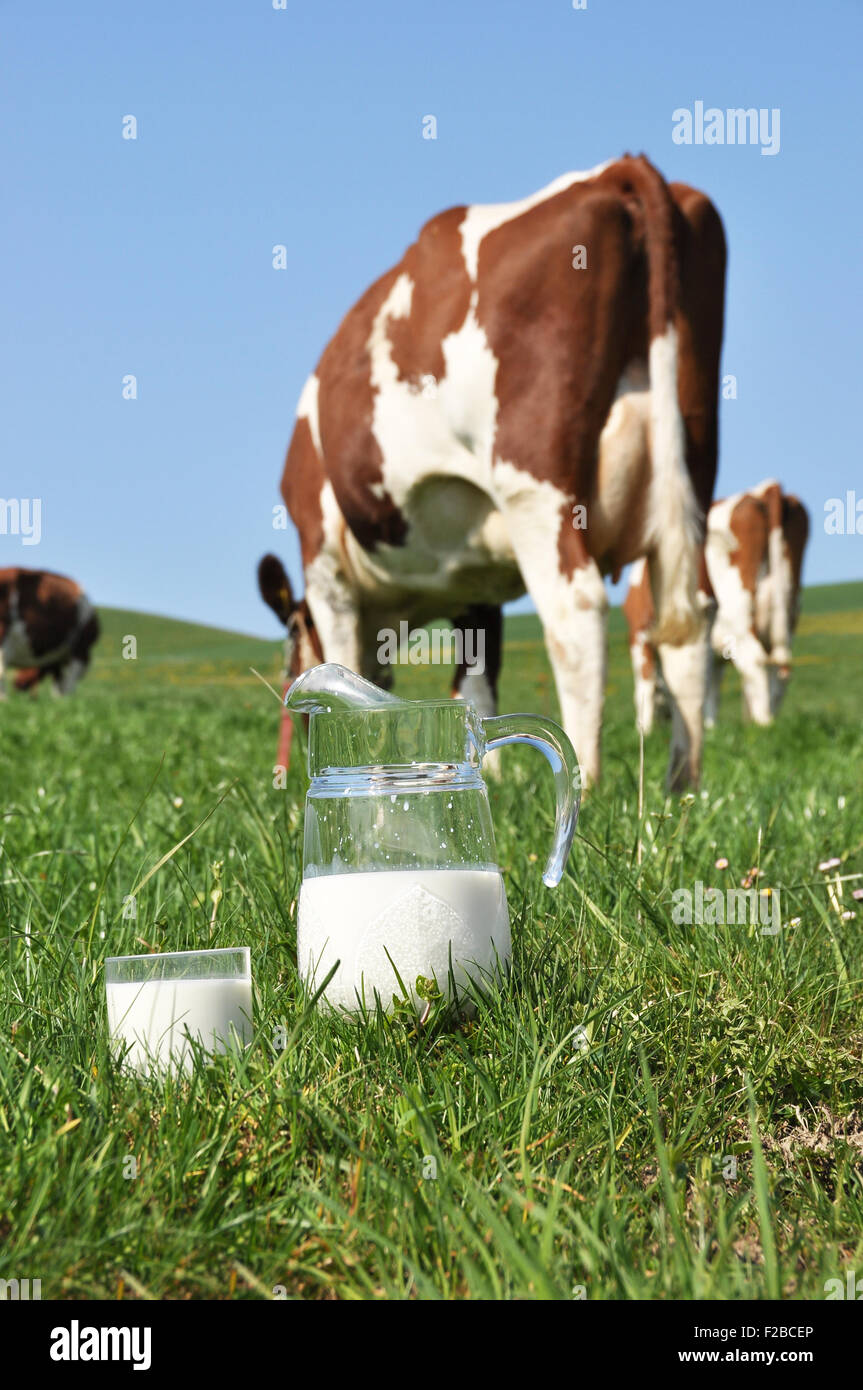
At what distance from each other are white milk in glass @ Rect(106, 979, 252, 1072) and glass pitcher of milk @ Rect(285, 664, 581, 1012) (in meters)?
0.18

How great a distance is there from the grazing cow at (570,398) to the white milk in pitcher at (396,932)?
241cm

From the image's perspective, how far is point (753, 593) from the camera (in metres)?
Answer: 14.6

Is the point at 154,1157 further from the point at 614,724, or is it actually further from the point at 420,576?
the point at 614,724

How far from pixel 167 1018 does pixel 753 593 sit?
528 inches

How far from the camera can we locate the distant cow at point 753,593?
14.1 metres

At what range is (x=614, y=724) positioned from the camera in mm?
8867

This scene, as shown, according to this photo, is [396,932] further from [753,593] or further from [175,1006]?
[753,593]

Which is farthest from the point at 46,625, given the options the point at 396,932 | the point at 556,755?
the point at 396,932

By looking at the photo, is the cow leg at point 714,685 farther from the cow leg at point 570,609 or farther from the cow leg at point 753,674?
the cow leg at point 570,609

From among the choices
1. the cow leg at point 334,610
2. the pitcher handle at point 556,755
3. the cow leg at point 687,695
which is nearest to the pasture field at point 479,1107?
the pitcher handle at point 556,755

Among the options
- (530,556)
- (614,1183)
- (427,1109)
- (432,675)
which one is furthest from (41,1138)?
(432,675)

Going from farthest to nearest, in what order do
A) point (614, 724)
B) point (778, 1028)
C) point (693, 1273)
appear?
point (614, 724) < point (778, 1028) < point (693, 1273)
